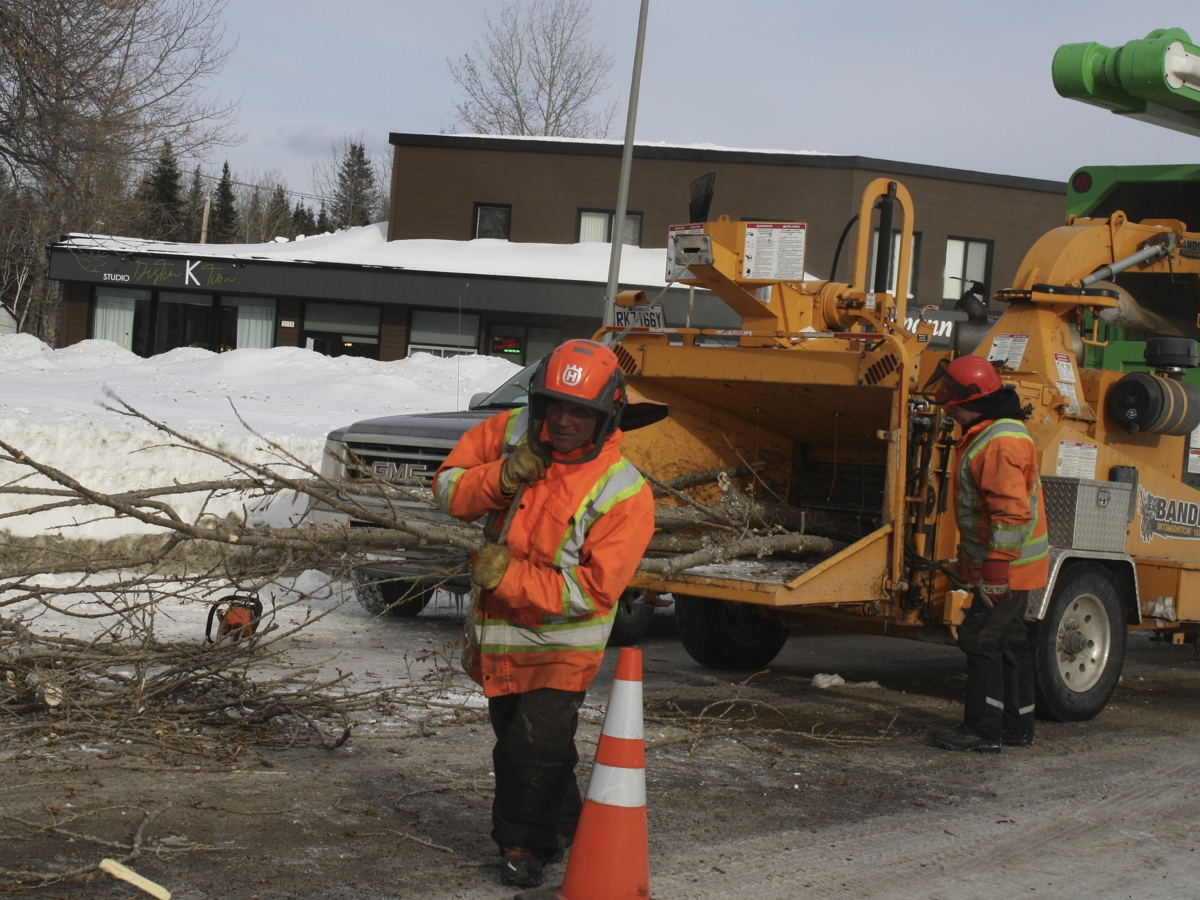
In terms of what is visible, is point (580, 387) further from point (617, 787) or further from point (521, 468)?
point (617, 787)

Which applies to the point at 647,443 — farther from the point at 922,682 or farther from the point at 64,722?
the point at 64,722

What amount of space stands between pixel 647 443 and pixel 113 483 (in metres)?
6.60

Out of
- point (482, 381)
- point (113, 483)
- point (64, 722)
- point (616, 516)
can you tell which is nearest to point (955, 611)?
point (616, 516)

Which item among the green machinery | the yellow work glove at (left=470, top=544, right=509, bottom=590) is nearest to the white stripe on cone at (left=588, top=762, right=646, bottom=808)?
the yellow work glove at (left=470, top=544, right=509, bottom=590)

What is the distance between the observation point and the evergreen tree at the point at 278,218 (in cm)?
7431

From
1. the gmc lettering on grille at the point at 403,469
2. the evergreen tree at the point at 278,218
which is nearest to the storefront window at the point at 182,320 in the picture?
the gmc lettering on grille at the point at 403,469

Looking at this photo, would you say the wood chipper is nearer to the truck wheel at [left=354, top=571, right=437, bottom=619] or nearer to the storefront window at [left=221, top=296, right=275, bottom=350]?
the truck wheel at [left=354, top=571, right=437, bottom=619]

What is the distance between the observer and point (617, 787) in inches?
150

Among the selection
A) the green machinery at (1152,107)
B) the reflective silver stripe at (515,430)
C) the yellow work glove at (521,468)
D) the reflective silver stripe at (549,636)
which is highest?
the green machinery at (1152,107)

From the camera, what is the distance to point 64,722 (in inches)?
206

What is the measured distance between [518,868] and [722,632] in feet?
14.0

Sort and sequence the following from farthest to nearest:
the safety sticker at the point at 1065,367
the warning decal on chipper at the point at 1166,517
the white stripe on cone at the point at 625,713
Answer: the warning decal on chipper at the point at 1166,517
the safety sticker at the point at 1065,367
the white stripe on cone at the point at 625,713

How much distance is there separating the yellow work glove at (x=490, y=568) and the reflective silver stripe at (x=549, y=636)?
23cm

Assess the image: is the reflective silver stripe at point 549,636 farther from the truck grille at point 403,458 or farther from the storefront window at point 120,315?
the storefront window at point 120,315
